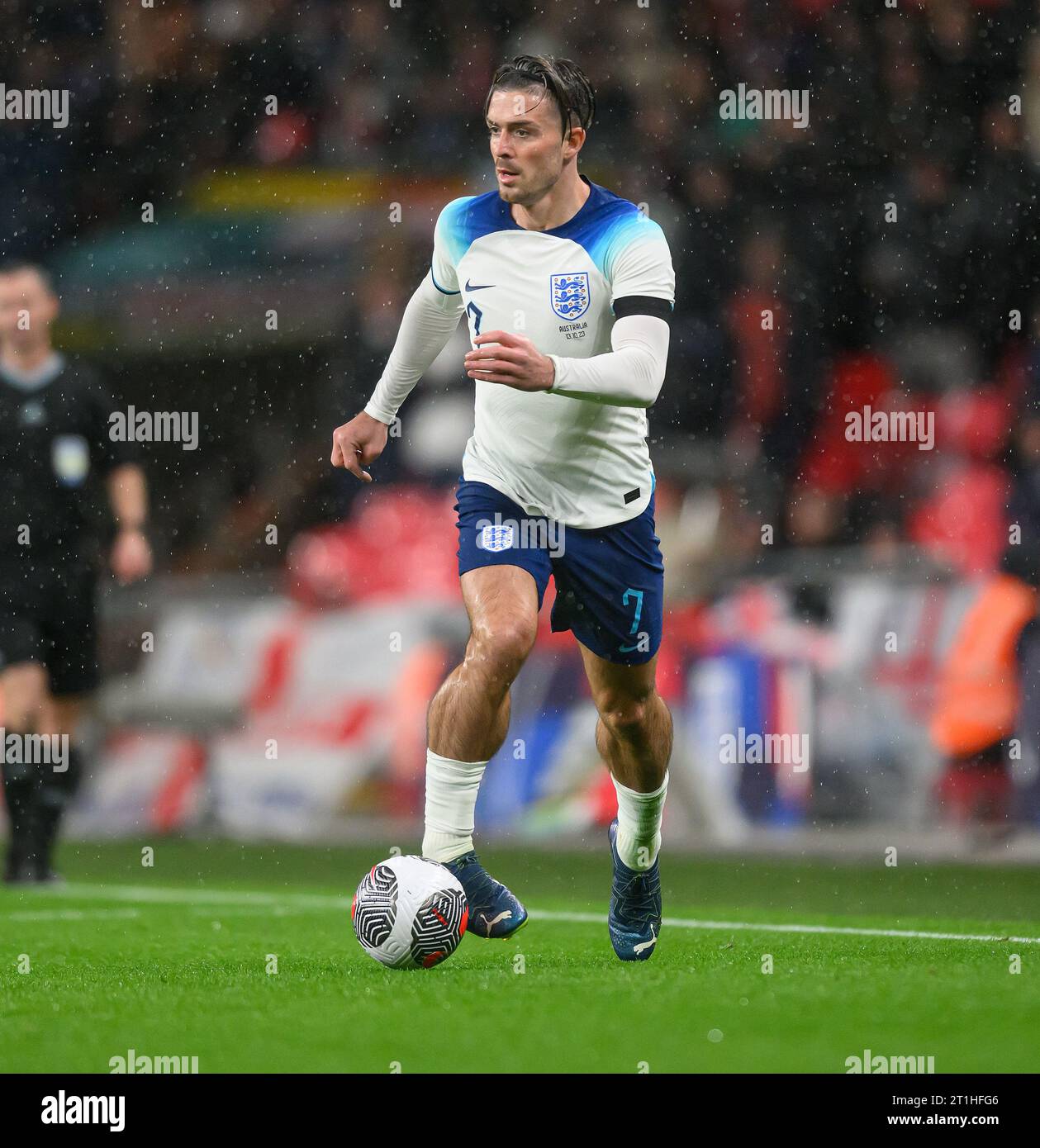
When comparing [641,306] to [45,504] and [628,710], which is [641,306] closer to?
[628,710]

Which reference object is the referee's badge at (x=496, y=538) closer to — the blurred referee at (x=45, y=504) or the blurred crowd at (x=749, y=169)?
the blurred referee at (x=45, y=504)

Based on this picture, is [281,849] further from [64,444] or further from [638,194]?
[638,194]

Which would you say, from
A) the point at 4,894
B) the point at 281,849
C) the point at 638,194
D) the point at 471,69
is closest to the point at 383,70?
the point at 471,69

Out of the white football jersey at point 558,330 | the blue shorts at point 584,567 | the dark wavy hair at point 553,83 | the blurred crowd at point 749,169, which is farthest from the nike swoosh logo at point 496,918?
the blurred crowd at point 749,169

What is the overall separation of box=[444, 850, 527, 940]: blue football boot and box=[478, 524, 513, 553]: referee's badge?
30.1 inches

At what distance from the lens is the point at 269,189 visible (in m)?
13.8

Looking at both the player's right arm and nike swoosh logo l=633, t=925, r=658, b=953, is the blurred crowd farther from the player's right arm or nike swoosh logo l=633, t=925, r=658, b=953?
nike swoosh logo l=633, t=925, r=658, b=953

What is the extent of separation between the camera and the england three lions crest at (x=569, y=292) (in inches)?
198

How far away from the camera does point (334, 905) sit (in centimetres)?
715

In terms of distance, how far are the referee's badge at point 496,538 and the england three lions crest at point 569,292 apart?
0.57 meters

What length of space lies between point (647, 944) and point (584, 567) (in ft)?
3.24

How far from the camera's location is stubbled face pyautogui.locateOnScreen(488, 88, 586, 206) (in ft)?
16.2

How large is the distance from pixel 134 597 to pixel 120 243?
3921 millimetres

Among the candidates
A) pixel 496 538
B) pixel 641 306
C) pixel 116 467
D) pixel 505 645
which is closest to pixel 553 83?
pixel 641 306
